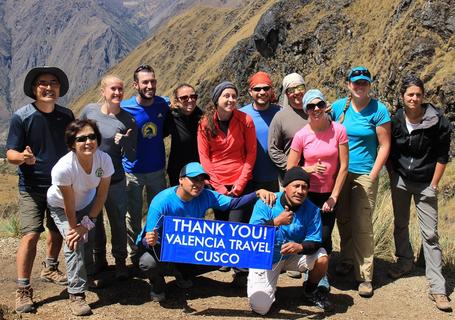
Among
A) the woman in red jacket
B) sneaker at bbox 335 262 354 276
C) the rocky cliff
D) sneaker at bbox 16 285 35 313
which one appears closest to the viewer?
sneaker at bbox 16 285 35 313

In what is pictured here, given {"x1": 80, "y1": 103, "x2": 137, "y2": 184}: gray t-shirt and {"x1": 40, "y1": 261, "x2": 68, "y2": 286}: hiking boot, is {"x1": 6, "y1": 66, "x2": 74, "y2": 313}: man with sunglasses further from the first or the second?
{"x1": 40, "y1": 261, "x2": 68, "y2": 286}: hiking boot

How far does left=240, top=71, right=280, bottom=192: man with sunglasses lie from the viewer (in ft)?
21.5

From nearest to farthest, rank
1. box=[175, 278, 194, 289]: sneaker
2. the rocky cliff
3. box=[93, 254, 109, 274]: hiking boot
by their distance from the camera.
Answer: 1. box=[175, 278, 194, 289]: sneaker
2. box=[93, 254, 109, 274]: hiking boot
3. the rocky cliff

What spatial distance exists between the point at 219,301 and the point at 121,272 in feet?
4.51

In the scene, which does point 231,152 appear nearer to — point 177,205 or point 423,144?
point 177,205

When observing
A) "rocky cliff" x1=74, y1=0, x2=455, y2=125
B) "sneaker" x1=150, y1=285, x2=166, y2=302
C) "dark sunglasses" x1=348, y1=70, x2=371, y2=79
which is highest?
"rocky cliff" x1=74, y1=0, x2=455, y2=125

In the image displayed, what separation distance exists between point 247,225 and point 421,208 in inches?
90.9

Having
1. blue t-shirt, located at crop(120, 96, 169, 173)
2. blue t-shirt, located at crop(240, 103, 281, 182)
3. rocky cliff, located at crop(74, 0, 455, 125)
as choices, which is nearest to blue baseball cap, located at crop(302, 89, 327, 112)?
blue t-shirt, located at crop(240, 103, 281, 182)

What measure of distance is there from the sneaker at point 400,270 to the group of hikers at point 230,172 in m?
0.02

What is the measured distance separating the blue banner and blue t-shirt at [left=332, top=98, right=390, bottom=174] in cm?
152

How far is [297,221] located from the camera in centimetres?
575

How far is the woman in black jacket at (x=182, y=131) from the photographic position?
6.69 metres

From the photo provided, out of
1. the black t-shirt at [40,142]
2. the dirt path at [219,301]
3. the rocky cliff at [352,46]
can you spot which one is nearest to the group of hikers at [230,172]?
the black t-shirt at [40,142]

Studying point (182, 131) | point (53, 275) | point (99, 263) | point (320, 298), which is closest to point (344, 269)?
point (320, 298)
